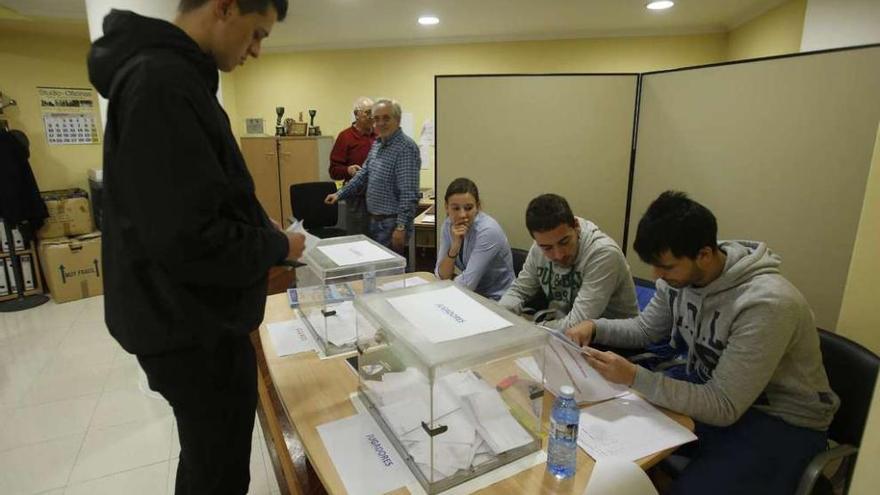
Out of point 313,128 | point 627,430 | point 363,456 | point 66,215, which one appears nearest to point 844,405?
point 627,430

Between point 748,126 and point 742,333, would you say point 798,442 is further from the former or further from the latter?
point 748,126

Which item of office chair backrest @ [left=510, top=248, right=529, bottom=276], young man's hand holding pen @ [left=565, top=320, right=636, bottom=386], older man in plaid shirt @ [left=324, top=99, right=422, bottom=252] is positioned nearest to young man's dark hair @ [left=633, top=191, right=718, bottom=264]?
young man's hand holding pen @ [left=565, top=320, right=636, bottom=386]

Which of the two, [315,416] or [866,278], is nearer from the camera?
[315,416]

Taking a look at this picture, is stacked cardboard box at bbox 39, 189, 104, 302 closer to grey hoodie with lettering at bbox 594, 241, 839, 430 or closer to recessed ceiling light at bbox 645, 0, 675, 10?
grey hoodie with lettering at bbox 594, 241, 839, 430

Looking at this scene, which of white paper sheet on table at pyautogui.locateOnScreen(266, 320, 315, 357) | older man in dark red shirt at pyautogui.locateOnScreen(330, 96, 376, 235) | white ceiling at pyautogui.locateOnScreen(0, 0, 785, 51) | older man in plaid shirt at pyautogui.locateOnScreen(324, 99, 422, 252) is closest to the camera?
white paper sheet on table at pyautogui.locateOnScreen(266, 320, 315, 357)

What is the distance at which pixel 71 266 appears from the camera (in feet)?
13.2

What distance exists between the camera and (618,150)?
262cm

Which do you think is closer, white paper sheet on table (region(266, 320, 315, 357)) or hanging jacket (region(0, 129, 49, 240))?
white paper sheet on table (region(266, 320, 315, 357))

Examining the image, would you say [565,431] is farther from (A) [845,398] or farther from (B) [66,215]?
(B) [66,215]

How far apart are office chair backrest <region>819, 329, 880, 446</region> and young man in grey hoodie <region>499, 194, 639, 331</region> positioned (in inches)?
25.1

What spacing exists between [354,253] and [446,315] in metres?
0.76

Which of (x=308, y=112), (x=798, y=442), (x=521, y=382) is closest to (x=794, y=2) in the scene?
(x=798, y=442)

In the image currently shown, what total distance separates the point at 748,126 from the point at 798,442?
1423 millimetres

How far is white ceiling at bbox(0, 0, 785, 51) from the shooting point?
11.8ft
